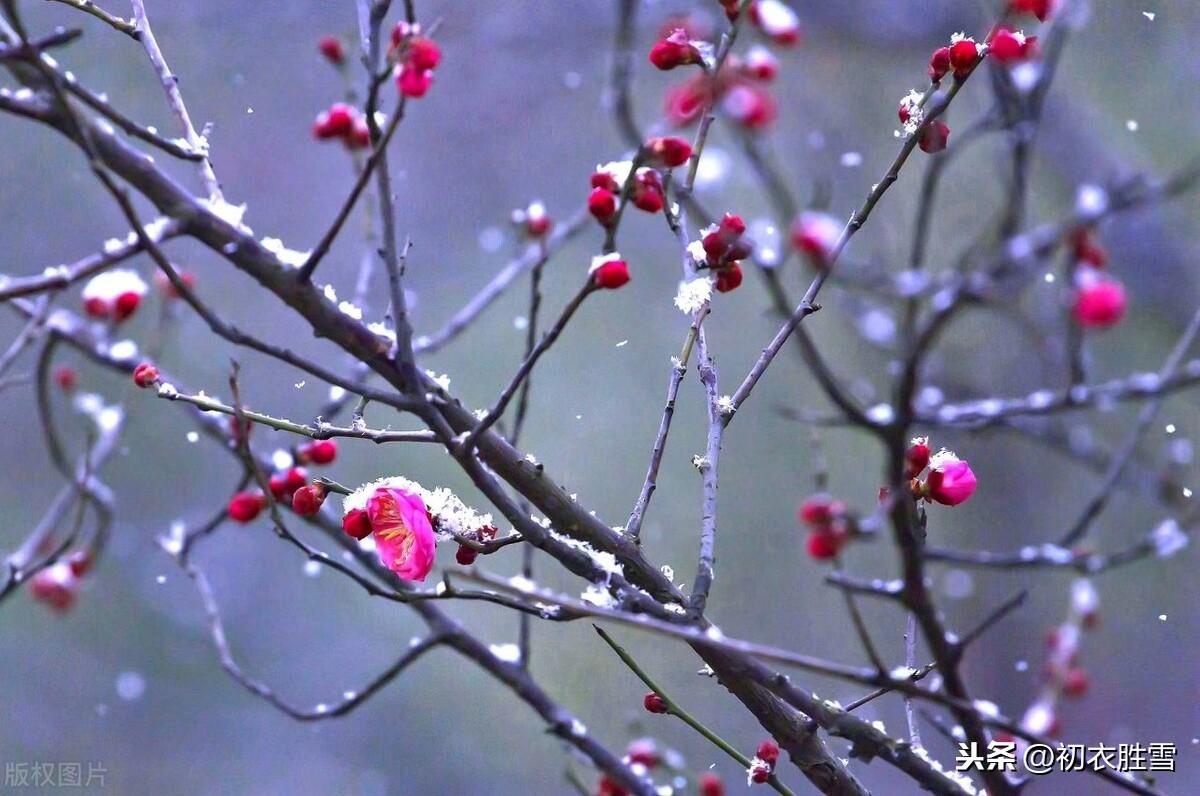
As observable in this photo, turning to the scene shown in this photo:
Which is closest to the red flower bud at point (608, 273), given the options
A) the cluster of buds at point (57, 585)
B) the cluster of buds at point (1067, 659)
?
the cluster of buds at point (1067, 659)

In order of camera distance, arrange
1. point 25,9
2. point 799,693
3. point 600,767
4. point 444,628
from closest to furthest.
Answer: point 799,693 → point 600,767 → point 444,628 → point 25,9

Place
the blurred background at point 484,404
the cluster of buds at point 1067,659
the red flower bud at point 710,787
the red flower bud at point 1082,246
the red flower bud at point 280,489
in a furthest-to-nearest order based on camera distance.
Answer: the blurred background at point 484,404 → the cluster of buds at point 1067,659 → the red flower bud at point 710,787 → the red flower bud at point 280,489 → the red flower bud at point 1082,246

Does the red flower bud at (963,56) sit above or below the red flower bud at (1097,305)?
above

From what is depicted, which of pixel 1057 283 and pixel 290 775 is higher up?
pixel 1057 283

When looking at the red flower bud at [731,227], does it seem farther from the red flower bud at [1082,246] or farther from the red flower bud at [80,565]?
the red flower bud at [80,565]

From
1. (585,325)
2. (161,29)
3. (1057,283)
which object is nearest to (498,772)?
(585,325)

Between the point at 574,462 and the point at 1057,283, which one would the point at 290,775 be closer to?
the point at 574,462

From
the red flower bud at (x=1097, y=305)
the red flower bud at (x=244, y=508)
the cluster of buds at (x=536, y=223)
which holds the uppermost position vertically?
the cluster of buds at (x=536, y=223)
